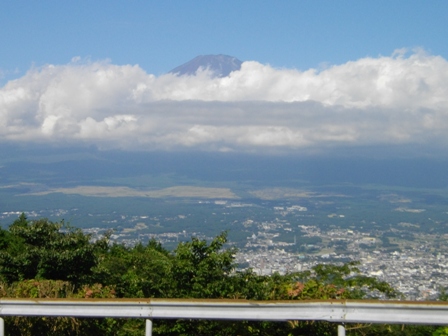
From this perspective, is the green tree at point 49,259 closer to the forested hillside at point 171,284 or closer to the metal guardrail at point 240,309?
the forested hillside at point 171,284

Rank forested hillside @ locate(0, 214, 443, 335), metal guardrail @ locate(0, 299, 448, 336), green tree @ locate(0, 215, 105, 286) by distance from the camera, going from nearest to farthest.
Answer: metal guardrail @ locate(0, 299, 448, 336), forested hillside @ locate(0, 214, 443, 335), green tree @ locate(0, 215, 105, 286)

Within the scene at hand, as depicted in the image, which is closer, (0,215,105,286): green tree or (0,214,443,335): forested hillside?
(0,214,443,335): forested hillside

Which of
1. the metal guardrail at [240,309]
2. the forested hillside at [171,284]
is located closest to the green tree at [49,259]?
the forested hillside at [171,284]

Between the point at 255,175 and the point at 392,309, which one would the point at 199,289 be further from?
the point at 255,175

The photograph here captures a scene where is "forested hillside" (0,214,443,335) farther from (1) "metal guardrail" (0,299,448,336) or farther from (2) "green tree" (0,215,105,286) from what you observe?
(1) "metal guardrail" (0,299,448,336)

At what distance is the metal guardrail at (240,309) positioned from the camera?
5539 millimetres

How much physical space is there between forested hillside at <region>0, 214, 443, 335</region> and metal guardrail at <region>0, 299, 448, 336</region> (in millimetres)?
444

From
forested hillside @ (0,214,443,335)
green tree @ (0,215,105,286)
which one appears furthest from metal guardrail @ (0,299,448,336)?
green tree @ (0,215,105,286)

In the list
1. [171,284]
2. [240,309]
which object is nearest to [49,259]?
[171,284]

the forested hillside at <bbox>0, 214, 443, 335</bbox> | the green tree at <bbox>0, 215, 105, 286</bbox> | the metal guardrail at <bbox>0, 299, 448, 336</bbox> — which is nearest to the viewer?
the metal guardrail at <bbox>0, 299, 448, 336</bbox>

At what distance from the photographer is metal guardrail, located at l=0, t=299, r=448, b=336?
554 centimetres

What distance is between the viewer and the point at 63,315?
6.35 metres

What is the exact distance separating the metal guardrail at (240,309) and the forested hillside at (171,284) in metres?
0.44

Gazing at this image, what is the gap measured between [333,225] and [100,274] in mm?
53308
